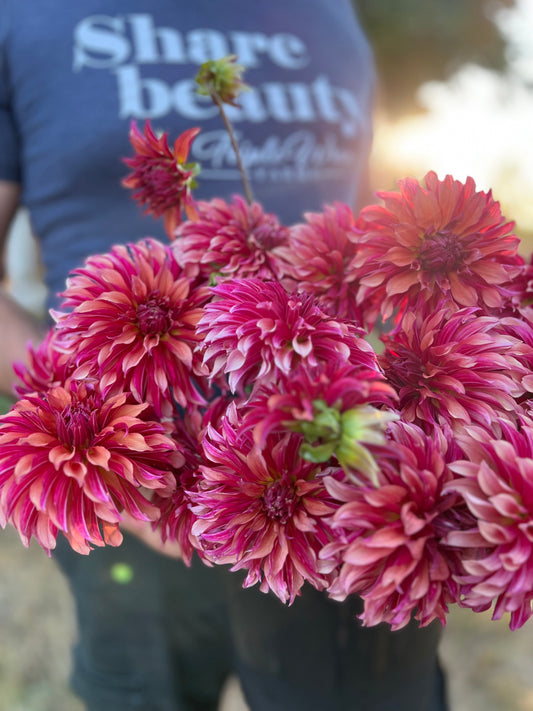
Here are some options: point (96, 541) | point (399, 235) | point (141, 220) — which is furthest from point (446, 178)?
point (141, 220)

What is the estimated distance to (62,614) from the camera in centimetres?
144

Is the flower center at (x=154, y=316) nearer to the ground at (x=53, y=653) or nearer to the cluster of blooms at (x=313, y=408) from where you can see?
the cluster of blooms at (x=313, y=408)

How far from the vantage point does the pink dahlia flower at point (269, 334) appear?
25 centimetres

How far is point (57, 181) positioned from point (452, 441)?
0.58 m

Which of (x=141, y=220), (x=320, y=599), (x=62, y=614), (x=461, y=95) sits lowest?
(x=62, y=614)

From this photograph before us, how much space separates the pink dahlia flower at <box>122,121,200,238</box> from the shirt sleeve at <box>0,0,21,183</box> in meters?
0.39

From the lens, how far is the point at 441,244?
302 mm

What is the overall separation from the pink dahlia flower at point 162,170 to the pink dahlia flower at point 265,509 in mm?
174

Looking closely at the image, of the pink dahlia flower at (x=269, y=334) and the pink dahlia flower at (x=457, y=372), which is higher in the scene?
the pink dahlia flower at (x=269, y=334)

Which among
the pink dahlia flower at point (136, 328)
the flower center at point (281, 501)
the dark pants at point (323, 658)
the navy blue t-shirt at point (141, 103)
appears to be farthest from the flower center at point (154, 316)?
the navy blue t-shirt at point (141, 103)

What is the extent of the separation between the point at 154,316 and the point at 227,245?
0.06m

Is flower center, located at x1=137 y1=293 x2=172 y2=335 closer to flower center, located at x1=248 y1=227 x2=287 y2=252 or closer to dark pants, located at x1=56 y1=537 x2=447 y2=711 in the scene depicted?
flower center, located at x1=248 y1=227 x2=287 y2=252

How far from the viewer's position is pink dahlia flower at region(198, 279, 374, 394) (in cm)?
25

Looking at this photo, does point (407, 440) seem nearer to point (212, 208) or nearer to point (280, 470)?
point (280, 470)
